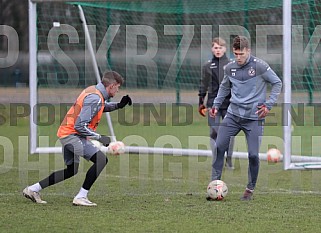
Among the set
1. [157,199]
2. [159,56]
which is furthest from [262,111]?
[159,56]

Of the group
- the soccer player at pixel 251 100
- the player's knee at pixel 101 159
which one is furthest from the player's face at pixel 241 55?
the player's knee at pixel 101 159

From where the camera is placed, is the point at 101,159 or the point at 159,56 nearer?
the point at 101,159

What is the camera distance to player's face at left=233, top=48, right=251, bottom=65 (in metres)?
9.15

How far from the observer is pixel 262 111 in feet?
30.2

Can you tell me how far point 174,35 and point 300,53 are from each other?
4.89 meters

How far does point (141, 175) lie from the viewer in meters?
11.9

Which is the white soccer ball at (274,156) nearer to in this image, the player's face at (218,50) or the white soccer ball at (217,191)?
the player's face at (218,50)

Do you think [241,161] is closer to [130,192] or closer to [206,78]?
[206,78]

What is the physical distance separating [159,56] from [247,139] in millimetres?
9499

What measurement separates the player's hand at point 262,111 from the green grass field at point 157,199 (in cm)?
100

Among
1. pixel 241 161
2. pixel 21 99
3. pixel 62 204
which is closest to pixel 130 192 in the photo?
pixel 62 204

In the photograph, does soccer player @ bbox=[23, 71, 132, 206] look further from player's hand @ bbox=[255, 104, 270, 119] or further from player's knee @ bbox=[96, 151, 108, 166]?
player's hand @ bbox=[255, 104, 270, 119]

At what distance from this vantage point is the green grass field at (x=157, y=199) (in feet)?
25.1

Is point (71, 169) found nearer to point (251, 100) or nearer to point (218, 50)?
point (251, 100)
